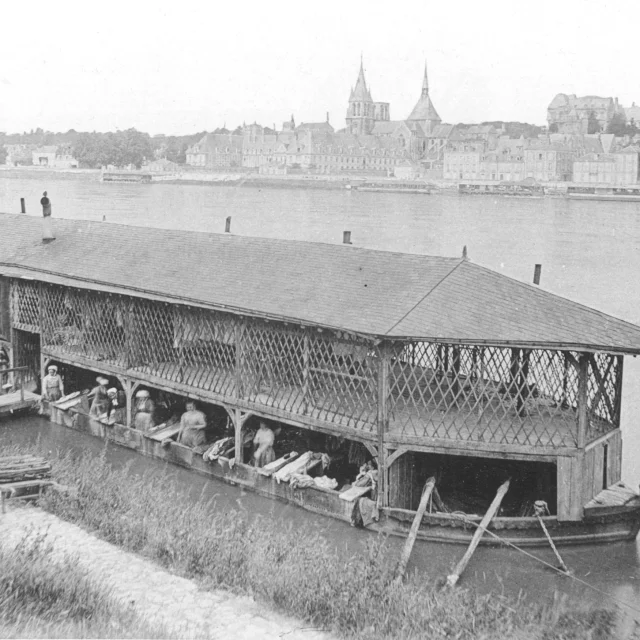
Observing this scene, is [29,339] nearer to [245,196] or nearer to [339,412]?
[339,412]

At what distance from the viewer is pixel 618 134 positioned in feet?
559

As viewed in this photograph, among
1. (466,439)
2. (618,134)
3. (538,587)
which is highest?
(618,134)

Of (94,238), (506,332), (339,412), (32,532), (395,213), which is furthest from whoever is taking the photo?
(395,213)

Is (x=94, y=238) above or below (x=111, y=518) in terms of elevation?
above

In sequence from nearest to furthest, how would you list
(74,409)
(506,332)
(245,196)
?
(506,332) < (74,409) < (245,196)

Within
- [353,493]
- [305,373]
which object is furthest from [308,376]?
[353,493]

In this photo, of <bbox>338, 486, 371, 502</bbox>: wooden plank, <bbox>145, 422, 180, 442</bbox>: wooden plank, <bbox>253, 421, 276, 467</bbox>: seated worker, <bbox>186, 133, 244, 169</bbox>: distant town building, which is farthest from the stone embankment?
<bbox>186, 133, 244, 169</bbox>: distant town building

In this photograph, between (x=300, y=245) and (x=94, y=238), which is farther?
(x=94, y=238)

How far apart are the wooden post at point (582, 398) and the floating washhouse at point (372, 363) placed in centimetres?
3

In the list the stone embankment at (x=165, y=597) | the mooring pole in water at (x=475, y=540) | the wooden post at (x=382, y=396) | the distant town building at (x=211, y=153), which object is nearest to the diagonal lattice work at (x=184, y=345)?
the wooden post at (x=382, y=396)

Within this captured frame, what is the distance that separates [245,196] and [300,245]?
124 m

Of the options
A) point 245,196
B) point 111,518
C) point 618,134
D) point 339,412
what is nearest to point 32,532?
point 111,518

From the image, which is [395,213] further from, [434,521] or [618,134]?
[434,521]

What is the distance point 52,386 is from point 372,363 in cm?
1027
